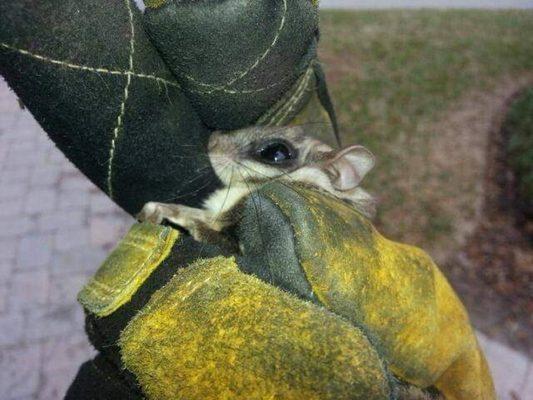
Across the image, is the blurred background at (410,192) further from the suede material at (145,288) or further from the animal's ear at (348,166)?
the animal's ear at (348,166)

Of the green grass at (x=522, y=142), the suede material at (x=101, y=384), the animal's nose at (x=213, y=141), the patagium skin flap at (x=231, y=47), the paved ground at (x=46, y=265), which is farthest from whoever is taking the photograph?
the green grass at (x=522, y=142)

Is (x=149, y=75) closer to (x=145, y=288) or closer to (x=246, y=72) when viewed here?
(x=246, y=72)

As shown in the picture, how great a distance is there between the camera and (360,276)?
1265 mm

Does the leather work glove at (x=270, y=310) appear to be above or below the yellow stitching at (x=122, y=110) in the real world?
below

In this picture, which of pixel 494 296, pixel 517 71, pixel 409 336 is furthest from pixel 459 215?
pixel 409 336

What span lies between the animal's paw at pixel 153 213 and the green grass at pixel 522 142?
4.72 m

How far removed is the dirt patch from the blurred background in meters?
0.01

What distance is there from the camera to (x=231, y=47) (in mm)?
1199

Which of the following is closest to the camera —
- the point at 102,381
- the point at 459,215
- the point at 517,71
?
the point at 102,381

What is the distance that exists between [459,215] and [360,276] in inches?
171

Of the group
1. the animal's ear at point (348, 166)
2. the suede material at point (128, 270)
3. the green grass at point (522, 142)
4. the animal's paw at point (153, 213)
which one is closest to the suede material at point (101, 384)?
the suede material at point (128, 270)

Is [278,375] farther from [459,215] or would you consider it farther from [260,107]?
[459,215]

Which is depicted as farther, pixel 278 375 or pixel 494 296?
pixel 494 296

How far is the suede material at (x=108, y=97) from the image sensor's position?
3.51ft
